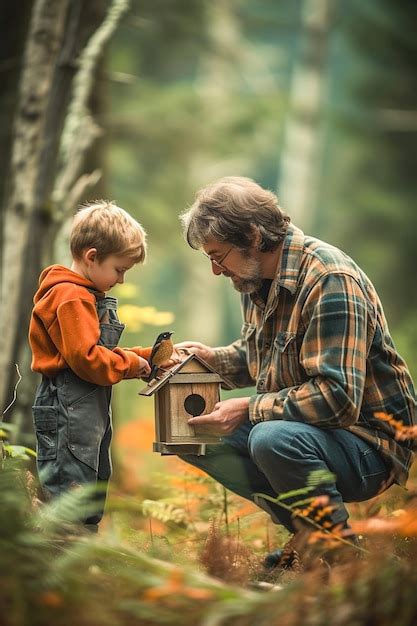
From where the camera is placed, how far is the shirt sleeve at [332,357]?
3.39 m

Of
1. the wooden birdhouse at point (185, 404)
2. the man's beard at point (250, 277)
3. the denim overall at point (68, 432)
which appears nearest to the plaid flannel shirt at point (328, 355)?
the man's beard at point (250, 277)

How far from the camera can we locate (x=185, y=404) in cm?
387

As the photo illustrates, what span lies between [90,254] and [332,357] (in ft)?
3.83

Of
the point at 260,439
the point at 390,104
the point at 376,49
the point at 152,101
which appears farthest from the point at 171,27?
the point at 260,439

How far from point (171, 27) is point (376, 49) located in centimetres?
456

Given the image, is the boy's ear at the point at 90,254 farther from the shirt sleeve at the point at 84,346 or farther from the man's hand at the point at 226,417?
the man's hand at the point at 226,417

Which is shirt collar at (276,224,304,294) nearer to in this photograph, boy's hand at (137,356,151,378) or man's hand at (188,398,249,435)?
man's hand at (188,398,249,435)

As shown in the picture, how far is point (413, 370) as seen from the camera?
→ 7.49 metres

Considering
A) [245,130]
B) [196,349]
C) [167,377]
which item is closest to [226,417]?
[167,377]

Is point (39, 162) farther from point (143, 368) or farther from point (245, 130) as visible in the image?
point (245, 130)

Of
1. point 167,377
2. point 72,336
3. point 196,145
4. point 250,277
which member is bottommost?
point 167,377

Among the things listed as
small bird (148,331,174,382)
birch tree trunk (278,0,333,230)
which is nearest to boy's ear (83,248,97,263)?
small bird (148,331,174,382)

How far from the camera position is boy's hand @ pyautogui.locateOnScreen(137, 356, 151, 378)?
3.59 metres

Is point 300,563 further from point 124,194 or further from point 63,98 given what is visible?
point 124,194
